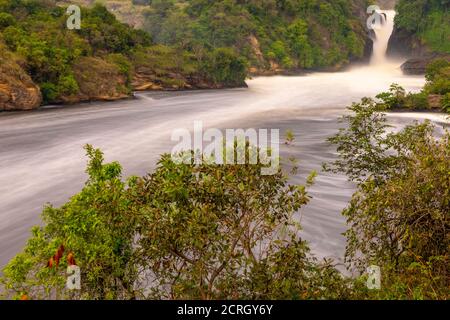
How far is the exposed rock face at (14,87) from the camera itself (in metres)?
44.2

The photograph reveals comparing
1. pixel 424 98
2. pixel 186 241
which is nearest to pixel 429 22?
pixel 424 98

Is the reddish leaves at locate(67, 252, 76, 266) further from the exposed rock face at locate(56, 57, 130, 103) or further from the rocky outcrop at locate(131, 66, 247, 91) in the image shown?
the rocky outcrop at locate(131, 66, 247, 91)

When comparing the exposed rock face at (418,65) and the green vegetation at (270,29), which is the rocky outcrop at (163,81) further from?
the exposed rock face at (418,65)

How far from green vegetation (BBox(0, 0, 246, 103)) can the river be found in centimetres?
305

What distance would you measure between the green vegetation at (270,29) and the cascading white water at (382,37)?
242 inches

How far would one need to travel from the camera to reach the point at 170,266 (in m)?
9.32

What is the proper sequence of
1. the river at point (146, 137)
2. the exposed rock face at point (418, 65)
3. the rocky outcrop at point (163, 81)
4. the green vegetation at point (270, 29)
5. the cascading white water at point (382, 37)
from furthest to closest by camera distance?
1. the cascading white water at point (382, 37)
2. the green vegetation at point (270, 29)
3. the exposed rock face at point (418, 65)
4. the rocky outcrop at point (163, 81)
5. the river at point (146, 137)

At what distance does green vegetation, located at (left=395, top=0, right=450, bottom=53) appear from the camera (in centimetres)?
11044

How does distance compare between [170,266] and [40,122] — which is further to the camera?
[40,122]

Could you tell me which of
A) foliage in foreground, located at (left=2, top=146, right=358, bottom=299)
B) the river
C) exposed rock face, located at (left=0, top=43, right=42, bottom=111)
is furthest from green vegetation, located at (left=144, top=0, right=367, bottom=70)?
foliage in foreground, located at (left=2, top=146, right=358, bottom=299)

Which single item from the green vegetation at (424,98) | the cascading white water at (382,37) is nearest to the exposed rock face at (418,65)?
the cascading white water at (382,37)
